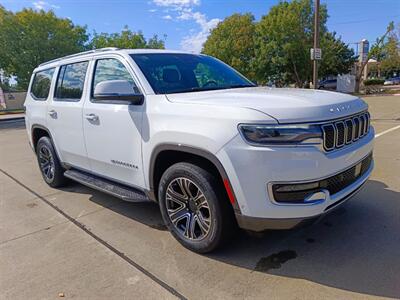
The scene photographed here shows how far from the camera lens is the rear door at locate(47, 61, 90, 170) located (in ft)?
13.9

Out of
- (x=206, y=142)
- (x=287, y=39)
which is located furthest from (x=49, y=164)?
(x=287, y=39)

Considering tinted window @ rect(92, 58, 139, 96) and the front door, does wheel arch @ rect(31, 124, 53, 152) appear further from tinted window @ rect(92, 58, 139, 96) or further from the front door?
tinted window @ rect(92, 58, 139, 96)

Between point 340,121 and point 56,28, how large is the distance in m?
34.8

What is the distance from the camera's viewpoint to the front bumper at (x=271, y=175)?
8.15 ft

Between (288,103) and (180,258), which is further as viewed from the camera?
(180,258)

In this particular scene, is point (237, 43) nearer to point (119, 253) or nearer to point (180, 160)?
point (180, 160)

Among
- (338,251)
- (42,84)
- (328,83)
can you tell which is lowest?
(328,83)

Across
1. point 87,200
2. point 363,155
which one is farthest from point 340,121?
point 87,200

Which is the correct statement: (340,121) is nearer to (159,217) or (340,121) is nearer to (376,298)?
(376,298)

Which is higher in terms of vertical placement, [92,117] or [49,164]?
[92,117]

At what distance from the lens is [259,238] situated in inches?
133

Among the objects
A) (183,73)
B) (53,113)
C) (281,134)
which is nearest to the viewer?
(281,134)

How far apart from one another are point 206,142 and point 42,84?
381 cm

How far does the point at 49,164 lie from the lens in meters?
5.41
